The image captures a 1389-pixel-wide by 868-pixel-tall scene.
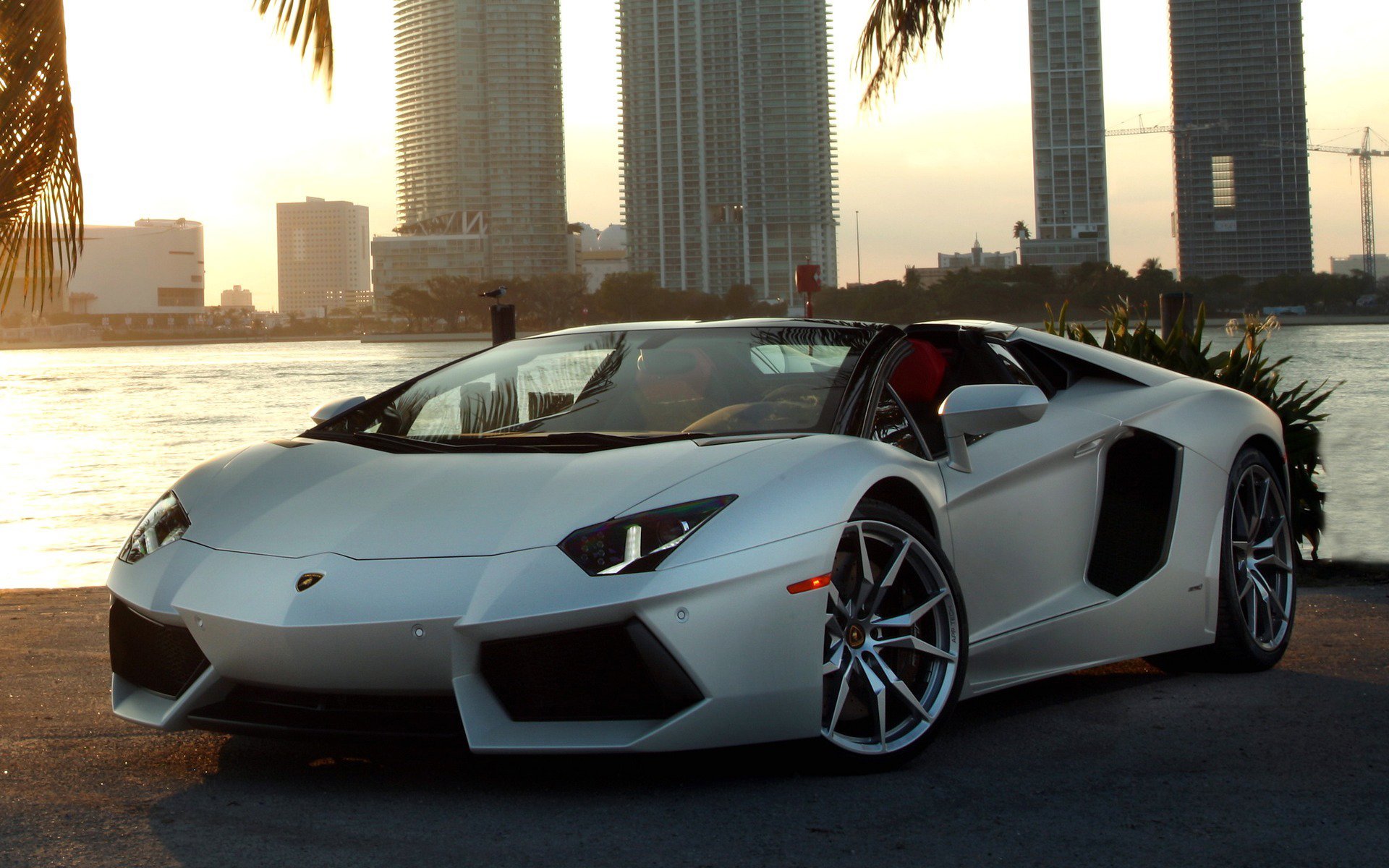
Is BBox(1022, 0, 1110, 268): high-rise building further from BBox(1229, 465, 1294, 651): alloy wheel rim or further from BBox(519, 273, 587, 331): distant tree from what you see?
BBox(1229, 465, 1294, 651): alloy wheel rim

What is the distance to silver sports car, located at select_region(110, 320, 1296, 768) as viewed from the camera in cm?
268

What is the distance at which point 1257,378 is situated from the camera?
25.4 feet

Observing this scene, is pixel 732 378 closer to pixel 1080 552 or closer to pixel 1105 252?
pixel 1080 552

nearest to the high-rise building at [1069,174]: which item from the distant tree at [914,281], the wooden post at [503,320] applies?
the distant tree at [914,281]

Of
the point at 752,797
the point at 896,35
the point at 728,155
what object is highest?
the point at 728,155

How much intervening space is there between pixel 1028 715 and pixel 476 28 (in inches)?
6094

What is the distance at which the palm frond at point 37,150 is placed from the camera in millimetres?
5559

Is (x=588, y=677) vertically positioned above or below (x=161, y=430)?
below

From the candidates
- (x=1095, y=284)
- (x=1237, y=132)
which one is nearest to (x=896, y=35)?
(x=1095, y=284)

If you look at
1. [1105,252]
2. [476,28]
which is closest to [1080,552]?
[1105,252]

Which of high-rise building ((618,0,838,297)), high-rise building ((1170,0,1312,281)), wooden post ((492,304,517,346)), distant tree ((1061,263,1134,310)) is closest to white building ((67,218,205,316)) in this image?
high-rise building ((618,0,838,297))

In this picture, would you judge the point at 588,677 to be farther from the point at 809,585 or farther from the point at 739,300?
the point at 739,300

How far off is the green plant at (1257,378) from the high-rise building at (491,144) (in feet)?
474

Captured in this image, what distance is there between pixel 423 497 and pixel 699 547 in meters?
0.69
